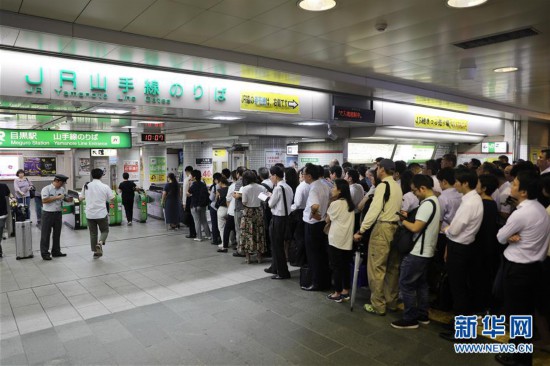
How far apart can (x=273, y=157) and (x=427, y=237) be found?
6928 mm

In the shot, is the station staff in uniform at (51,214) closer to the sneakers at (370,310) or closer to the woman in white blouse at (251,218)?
the woman in white blouse at (251,218)

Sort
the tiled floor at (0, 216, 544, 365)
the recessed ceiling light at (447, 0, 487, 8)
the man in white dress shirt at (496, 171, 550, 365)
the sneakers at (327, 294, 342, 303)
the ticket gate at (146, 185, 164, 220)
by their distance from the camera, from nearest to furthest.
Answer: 1. the man in white dress shirt at (496, 171, 550, 365)
2. the tiled floor at (0, 216, 544, 365)
3. the recessed ceiling light at (447, 0, 487, 8)
4. the sneakers at (327, 294, 342, 303)
5. the ticket gate at (146, 185, 164, 220)

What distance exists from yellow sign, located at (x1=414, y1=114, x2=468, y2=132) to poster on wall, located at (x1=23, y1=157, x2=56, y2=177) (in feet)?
51.6

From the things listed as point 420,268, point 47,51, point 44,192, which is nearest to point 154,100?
point 47,51

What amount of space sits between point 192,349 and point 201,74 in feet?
14.8

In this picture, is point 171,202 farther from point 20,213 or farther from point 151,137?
point 20,213

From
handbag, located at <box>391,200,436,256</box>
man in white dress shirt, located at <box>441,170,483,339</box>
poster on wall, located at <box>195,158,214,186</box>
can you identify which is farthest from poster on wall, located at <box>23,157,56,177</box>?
man in white dress shirt, located at <box>441,170,483,339</box>

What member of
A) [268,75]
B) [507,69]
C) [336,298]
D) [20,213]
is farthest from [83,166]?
[507,69]

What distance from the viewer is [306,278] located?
216 inches

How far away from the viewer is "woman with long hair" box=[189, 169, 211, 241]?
8477 millimetres

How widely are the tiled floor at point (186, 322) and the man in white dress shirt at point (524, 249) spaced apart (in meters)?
0.65

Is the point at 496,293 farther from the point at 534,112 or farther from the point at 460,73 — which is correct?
the point at 534,112

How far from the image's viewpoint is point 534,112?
12.7 meters

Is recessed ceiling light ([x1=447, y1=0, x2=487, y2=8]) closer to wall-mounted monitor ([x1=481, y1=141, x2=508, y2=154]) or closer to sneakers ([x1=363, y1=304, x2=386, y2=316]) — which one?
sneakers ([x1=363, y1=304, x2=386, y2=316])
